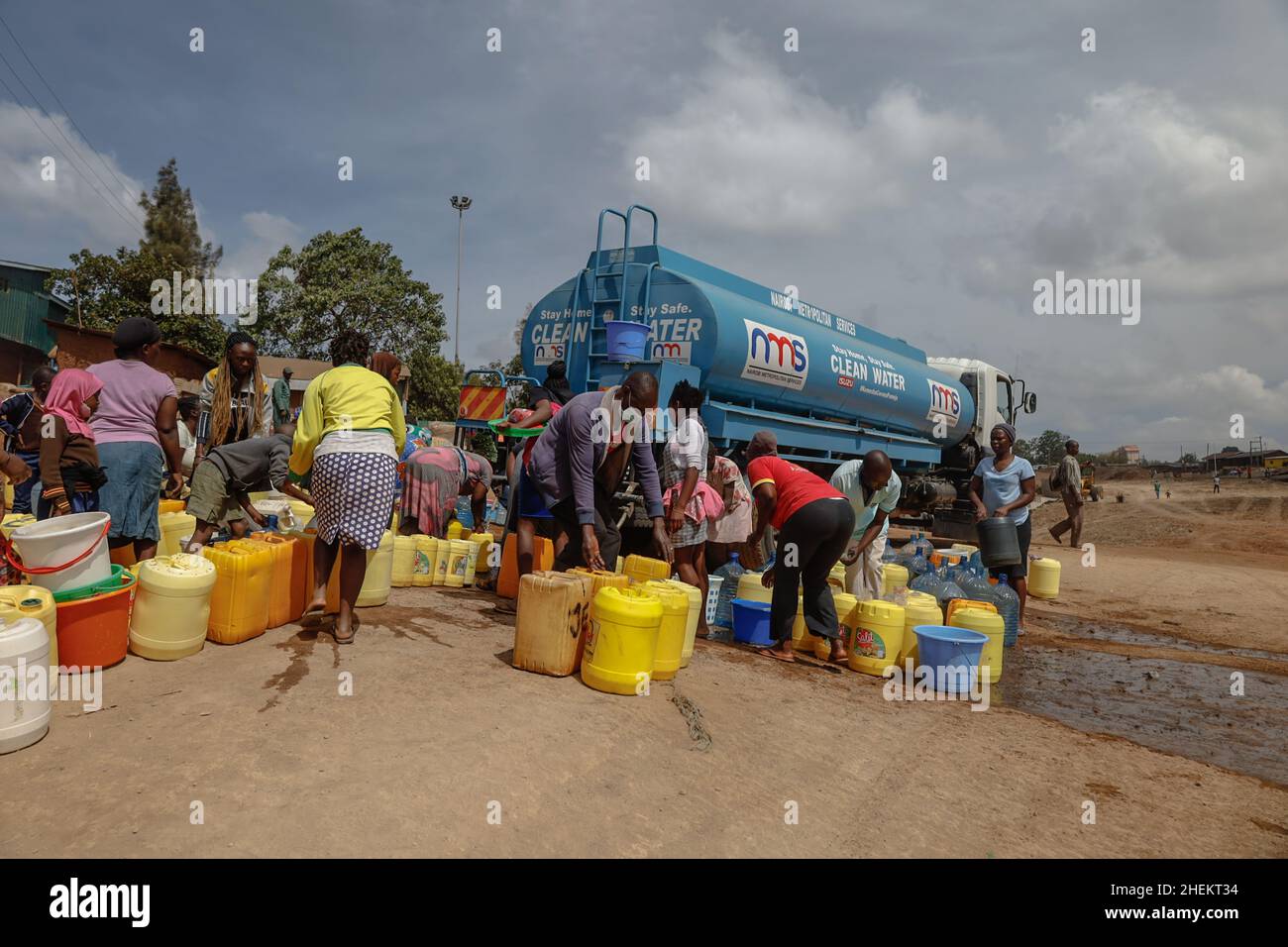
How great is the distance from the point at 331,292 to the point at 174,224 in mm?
17115

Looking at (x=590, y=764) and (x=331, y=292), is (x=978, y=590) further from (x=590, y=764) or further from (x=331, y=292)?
(x=331, y=292)

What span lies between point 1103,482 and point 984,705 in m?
52.2

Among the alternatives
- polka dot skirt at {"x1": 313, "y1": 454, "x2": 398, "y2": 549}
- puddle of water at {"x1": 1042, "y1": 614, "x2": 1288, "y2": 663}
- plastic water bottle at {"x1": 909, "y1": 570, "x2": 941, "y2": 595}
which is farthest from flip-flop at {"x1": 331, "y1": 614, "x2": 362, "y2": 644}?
puddle of water at {"x1": 1042, "y1": 614, "x2": 1288, "y2": 663}

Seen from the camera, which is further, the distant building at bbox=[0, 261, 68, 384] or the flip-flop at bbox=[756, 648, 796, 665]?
the distant building at bbox=[0, 261, 68, 384]

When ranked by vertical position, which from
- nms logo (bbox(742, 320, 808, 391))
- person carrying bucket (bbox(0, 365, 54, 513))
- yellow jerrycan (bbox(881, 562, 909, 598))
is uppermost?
nms logo (bbox(742, 320, 808, 391))

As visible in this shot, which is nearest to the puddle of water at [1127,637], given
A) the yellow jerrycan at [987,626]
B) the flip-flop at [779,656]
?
the yellow jerrycan at [987,626]

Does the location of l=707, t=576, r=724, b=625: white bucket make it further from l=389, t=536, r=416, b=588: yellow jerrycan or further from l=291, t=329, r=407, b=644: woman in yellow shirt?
l=291, t=329, r=407, b=644: woman in yellow shirt

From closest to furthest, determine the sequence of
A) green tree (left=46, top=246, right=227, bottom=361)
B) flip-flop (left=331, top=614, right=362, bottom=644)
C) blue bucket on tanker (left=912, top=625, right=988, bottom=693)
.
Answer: flip-flop (left=331, top=614, right=362, bottom=644) → blue bucket on tanker (left=912, top=625, right=988, bottom=693) → green tree (left=46, top=246, right=227, bottom=361)

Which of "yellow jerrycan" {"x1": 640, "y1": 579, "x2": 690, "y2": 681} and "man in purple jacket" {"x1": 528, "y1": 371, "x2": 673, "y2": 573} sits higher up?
"man in purple jacket" {"x1": 528, "y1": 371, "x2": 673, "y2": 573}

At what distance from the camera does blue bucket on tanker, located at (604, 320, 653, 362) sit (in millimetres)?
8484

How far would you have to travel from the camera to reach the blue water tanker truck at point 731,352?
8742 millimetres

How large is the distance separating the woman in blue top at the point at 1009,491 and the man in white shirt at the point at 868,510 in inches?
49.5

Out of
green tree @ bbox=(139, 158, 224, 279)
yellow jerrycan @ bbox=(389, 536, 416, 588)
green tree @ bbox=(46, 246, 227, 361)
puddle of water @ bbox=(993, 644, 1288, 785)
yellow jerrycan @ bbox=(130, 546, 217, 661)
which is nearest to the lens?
yellow jerrycan @ bbox=(130, 546, 217, 661)

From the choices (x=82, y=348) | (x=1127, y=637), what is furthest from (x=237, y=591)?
(x=82, y=348)
